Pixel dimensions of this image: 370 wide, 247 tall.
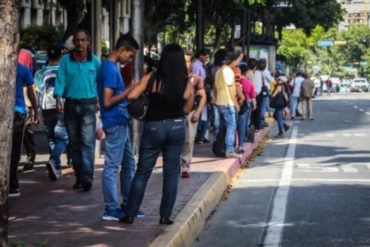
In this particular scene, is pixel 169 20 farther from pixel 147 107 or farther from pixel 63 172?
pixel 147 107

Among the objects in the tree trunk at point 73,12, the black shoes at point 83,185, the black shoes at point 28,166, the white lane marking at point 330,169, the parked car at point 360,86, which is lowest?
the parked car at point 360,86

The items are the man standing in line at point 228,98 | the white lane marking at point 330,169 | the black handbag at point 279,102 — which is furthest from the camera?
the black handbag at point 279,102

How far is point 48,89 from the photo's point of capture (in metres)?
10.7

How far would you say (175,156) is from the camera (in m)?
7.32

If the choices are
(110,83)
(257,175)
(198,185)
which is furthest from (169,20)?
(110,83)

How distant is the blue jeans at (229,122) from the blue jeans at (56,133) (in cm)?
345

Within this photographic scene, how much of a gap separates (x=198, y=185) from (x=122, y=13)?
27.7 m

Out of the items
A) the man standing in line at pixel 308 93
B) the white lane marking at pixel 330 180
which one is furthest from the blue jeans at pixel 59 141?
the man standing in line at pixel 308 93

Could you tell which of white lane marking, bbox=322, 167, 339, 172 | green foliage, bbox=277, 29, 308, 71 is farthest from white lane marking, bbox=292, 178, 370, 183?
green foliage, bbox=277, 29, 308, 71

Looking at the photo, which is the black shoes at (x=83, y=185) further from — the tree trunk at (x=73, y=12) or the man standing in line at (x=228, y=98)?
the tree trunk at (x=73, y=12)

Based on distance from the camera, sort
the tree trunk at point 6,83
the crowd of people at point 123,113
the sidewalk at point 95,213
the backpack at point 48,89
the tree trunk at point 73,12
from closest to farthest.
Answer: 1. the tree trunk at point 6,83
2. the sidewalk at point 95,213
3. the crowd of people at point 123,113
4. the backpack at point 48,89
5. the tree trunk at point 73,12

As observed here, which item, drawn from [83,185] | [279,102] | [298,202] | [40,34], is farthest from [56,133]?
[40,34]

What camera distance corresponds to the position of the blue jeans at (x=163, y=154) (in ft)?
23.6

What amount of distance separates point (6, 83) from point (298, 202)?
4.97m
